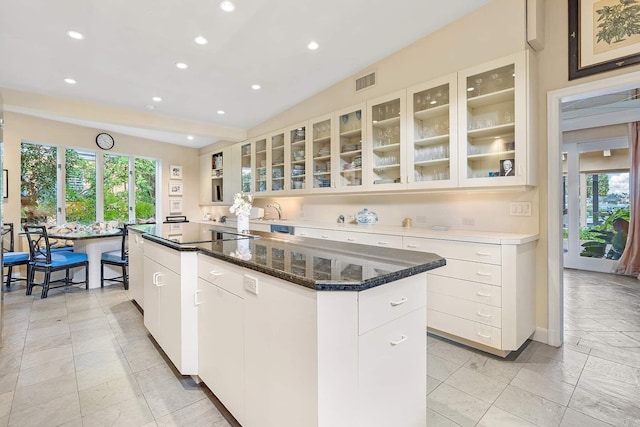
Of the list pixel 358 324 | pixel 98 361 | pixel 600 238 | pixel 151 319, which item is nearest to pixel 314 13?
pixel 358 324

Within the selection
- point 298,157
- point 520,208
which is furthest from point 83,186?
point 520,208

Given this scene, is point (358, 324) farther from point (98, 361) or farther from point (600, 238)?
point (600, 238)

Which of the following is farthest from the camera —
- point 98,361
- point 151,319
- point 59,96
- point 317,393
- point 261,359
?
point 59,96

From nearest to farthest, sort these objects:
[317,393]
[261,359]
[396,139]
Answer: [317,393], [261,359], [396,139]

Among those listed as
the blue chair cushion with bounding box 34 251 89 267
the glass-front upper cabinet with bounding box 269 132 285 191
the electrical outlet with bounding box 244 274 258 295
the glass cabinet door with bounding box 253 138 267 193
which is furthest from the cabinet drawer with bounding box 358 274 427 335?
the blue chair cushion with bounding box 34 251 89 267

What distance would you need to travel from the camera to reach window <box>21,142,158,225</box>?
16.5 feet

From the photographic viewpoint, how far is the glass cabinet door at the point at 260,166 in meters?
5.09

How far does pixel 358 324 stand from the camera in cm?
109

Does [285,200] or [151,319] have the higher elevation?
[285,200]

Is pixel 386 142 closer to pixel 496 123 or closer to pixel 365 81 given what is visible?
pixel 365 81

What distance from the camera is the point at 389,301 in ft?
3.96

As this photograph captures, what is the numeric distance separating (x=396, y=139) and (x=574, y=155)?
4.01m

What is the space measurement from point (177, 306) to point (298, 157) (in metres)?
2.95

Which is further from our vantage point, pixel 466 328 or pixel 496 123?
pixel 496 123
